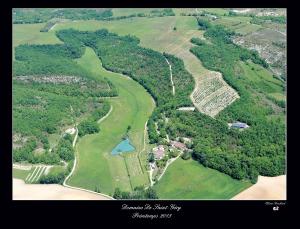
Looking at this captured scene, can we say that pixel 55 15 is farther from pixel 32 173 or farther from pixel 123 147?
pixel 32 173

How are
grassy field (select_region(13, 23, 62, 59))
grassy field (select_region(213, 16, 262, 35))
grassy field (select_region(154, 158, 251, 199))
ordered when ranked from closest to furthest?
grassy field (select_region(154, 158, 251, 199)) → grassy field (select_region(213, 16, 262, 35)) → grassy field (select_region(13, 23, 62, 59))

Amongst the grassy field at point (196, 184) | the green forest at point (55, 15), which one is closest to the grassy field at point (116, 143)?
the grassy field at point (196, 184)

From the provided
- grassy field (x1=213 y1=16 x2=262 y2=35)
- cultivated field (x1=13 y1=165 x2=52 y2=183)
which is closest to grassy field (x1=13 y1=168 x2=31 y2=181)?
cultivated field (x1=13 y1=165 x2=52 y2=183)

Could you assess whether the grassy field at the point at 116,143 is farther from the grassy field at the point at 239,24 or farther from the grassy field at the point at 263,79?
the grassy field at the point at 239,24

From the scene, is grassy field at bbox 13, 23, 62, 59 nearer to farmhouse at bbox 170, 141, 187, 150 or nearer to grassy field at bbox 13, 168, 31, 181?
grassy field at bbox 13, 168, 31, 181

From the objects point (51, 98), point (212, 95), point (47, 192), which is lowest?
point (47, 192)

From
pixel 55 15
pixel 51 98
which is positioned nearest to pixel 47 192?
pixel 51 98
